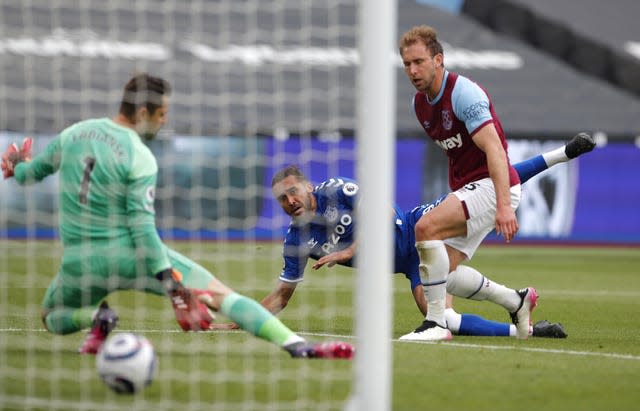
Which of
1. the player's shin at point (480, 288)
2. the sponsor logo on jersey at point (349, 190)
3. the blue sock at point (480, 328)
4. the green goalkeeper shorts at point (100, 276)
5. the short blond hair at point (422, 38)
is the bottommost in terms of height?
the blue sock at point (480, 328)

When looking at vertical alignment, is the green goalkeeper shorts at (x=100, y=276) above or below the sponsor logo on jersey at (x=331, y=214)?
below

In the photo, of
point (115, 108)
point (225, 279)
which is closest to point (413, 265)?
point (225, 279)

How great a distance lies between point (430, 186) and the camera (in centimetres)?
1883

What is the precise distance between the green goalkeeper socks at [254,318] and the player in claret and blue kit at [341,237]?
1.38 meters

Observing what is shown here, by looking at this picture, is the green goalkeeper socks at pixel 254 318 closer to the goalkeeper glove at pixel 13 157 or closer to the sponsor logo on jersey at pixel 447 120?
the goalkeeper glove at pixel 13 157

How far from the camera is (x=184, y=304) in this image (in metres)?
5.71

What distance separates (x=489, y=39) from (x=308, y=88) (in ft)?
16.0

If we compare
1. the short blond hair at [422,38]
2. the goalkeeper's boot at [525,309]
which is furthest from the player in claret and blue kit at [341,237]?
the short blond hair at [422,38]

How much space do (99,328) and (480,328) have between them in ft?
8.60

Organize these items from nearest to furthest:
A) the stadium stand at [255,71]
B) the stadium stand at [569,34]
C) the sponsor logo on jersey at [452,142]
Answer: the sponsor logo on jersey at [452,142], the stadium stand at [255,71], the stadium stand at [569,34]

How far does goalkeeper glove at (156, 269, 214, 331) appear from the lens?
18.7 ft

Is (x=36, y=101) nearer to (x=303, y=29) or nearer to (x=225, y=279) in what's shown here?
(x=303, y=29)

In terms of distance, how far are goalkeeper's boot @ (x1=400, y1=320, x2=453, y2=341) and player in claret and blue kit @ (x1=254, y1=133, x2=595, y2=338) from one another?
418 millimetres

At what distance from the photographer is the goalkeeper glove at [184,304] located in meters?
5.70
